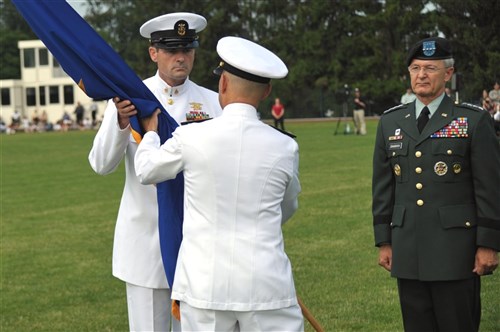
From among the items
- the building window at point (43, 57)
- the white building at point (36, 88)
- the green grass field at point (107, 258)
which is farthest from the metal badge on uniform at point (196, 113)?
the building window at point (43, 57)

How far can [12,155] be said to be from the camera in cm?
3281

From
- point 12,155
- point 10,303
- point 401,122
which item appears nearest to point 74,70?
point 401,122

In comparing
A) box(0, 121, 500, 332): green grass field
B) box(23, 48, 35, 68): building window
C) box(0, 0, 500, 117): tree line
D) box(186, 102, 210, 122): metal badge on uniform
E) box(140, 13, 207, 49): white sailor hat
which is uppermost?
box(140, 13, 207, 49): white sailor hat

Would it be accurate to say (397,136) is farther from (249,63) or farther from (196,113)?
(249,63)

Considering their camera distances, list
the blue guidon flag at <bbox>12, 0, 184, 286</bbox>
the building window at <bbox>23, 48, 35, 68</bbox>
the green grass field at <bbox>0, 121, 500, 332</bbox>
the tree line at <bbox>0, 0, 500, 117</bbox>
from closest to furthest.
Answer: the blue guidon flag at <bbox>12, 0, 184, 286</bbox> → the green grass field at <bbox>0, 121, 500, 332</bbox> → the tree line at <bbox>0, 0, 500, 117</bbox> → the building window at <bbox>23, 48, 35, 68</bbox>

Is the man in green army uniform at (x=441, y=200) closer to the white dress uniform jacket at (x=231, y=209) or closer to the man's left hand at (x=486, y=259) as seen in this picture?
the man's left hand at (x=486, y=259)

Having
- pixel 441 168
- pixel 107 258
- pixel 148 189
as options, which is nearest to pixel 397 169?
pixel 441 168

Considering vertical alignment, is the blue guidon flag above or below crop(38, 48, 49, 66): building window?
above

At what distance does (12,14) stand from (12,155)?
71.1 m

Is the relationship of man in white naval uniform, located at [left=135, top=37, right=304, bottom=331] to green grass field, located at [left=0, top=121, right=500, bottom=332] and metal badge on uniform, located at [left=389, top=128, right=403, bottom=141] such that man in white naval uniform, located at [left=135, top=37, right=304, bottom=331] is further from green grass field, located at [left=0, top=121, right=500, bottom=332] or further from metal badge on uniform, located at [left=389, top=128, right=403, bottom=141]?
green grass field, located at [left=0, top=121, right=500, bottom=332]

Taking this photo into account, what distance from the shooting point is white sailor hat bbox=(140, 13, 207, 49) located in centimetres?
477

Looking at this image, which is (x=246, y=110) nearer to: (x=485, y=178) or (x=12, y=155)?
(x=485, y=178)

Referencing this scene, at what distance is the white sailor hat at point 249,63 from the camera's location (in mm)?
3748

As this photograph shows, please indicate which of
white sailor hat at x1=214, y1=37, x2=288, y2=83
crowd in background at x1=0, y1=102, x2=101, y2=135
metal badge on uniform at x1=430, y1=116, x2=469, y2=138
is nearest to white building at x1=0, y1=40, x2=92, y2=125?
crowd in background at x1=0, y1=102, x2=101, y2=135
